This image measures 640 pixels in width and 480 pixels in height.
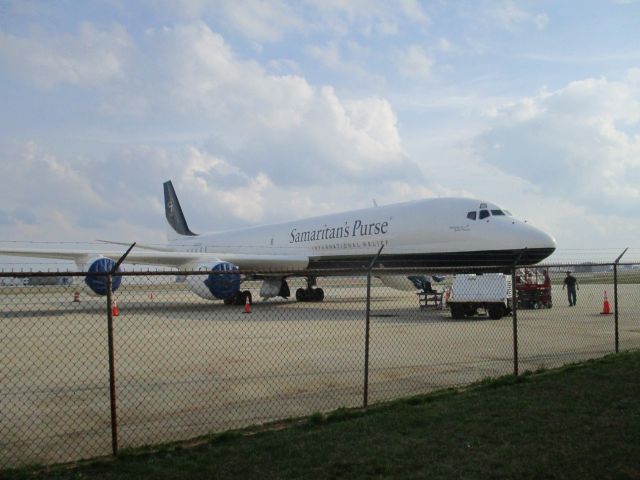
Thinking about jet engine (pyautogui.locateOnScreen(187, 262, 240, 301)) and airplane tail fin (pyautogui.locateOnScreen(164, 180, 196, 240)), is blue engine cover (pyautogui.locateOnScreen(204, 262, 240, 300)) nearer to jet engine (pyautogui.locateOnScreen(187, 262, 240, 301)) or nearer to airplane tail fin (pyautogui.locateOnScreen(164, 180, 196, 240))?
jet engine (pyautogui.locateOnScreen(187, 262, 240, 301))

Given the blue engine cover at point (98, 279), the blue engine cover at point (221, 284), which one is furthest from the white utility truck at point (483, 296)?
the blue engine cover at point (98, 279)

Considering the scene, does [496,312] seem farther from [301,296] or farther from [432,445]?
[432,445]

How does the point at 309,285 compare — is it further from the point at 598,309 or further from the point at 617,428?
the point at 617,428

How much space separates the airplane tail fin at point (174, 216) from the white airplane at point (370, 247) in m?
11.6

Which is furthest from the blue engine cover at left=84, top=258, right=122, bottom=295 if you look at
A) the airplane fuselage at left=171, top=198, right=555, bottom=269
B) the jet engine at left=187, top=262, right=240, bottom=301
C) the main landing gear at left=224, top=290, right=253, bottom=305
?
the airplane fuselage at left=171, top=198, right=555, bottom=269

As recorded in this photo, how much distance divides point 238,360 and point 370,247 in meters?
12.4

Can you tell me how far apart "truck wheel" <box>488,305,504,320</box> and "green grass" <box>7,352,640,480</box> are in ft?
35.6

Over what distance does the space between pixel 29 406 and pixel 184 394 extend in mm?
1833

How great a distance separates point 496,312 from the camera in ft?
58.3

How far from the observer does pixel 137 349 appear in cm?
1228

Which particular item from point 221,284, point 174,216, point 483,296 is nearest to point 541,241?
point 483,296

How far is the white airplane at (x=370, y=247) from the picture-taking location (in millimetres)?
18312

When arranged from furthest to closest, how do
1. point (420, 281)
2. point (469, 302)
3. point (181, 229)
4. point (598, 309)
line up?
point (181, 229) → point (420, 281) → point (598, 309) → point (469, 302)

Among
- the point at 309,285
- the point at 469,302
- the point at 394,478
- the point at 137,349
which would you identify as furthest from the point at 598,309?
the point at 394,478
